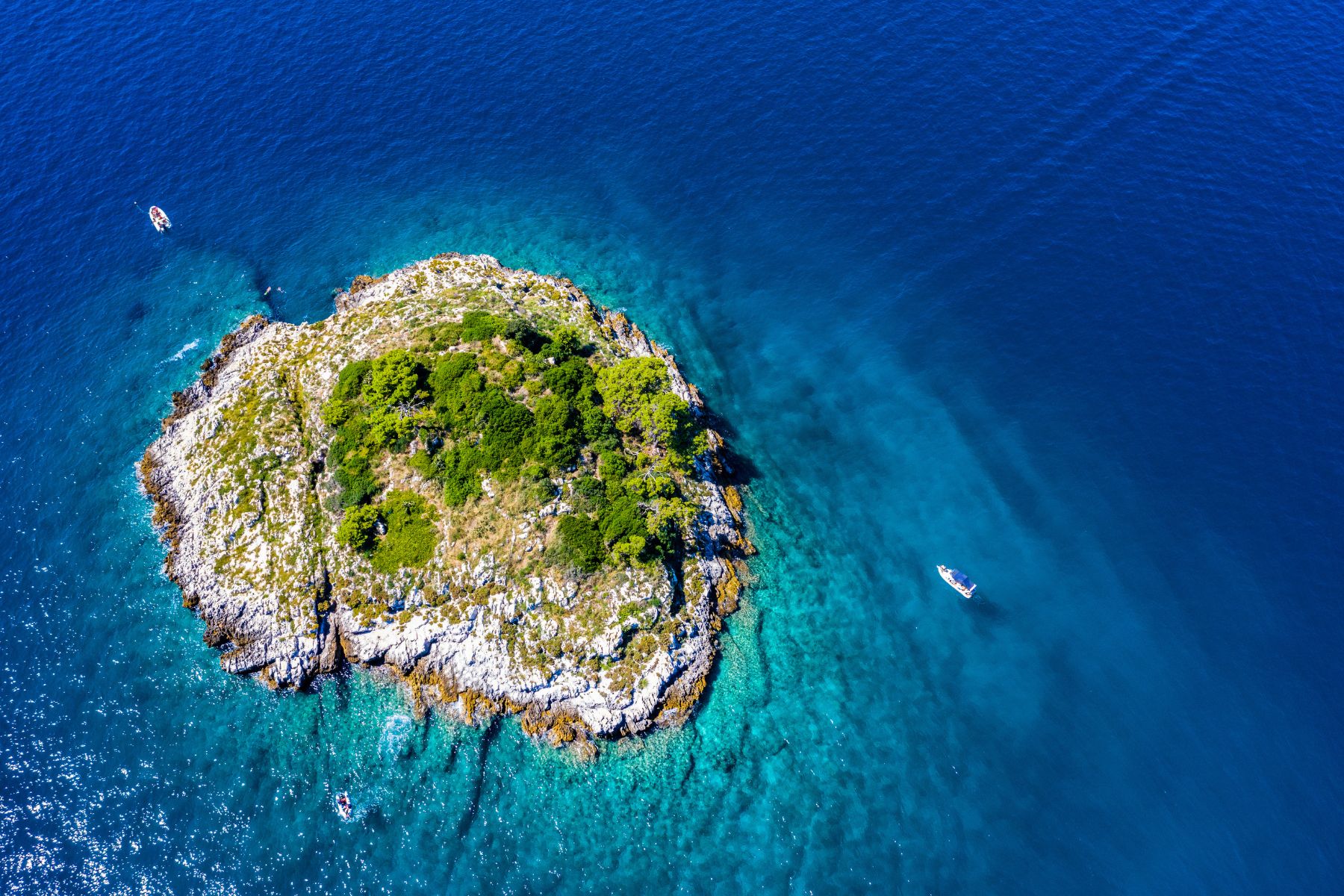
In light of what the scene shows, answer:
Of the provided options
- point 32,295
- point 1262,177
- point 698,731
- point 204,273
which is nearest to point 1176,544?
point 698,731

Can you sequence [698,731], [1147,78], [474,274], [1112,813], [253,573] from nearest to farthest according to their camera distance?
[1112,813] < [698,731] < [253,573] < [474,274] < [1147,78]

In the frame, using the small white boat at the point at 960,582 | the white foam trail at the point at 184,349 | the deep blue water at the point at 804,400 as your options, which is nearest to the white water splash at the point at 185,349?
the white foam trail at the point at 184,349

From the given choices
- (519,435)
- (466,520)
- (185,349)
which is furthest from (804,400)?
(185,349)

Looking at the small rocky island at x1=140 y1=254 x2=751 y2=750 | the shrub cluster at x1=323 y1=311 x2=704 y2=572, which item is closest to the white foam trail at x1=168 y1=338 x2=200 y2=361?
the small rocky island at x1=140 y1=254 x2=751 y2=750

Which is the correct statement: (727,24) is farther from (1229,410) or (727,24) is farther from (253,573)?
(253,573)

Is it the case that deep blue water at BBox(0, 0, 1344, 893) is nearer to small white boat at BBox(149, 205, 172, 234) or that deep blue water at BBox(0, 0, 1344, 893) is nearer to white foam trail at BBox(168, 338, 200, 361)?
white foam trail at BBox(168, 338, 200, 361)

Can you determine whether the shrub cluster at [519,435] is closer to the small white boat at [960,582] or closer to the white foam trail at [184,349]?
the small white boat at [960,582]
